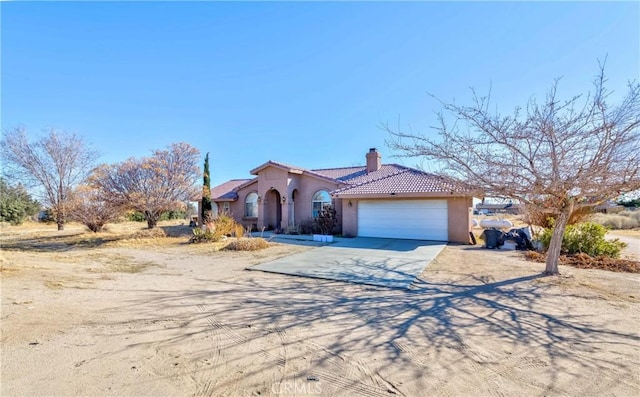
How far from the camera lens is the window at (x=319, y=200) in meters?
19.5

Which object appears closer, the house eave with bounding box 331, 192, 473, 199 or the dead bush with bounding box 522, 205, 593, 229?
the dead bush with bounding box 522, 205, 593, 229

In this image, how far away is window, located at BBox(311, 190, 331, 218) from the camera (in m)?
19.5

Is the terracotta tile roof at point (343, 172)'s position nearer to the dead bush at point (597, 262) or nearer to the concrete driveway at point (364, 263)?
the concrete driveway at point (364, 263)

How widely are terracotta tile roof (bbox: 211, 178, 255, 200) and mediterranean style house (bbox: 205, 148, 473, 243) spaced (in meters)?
0.17

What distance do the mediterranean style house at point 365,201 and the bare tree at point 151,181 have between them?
4.59m

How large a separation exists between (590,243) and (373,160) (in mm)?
13279

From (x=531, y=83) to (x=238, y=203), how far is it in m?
20.3

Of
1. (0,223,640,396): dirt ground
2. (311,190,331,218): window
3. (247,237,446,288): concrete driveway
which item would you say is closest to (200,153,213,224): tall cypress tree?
(311,190,331,218): window

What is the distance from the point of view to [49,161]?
25.0 meters

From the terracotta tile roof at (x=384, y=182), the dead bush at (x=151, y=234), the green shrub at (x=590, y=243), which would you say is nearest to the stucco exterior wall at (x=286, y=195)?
the terracotta tile roof at (x=384, y=182)

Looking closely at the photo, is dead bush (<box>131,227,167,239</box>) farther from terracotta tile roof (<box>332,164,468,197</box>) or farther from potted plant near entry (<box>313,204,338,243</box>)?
terracotta tile roof (<box>332,164,468,197</box>)

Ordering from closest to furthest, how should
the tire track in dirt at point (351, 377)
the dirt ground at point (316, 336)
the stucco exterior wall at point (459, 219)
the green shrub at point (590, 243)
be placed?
the tire track in dirt at point (351, 377) < the dirt ground at point (316, 336) < the green shrub at point (590, 243) < the stucco exterior wall at point (459, 219)

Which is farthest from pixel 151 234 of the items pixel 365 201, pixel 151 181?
pixel 365 201

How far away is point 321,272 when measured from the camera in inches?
334
